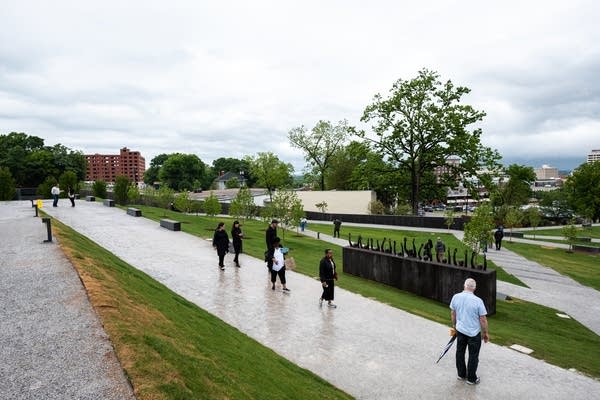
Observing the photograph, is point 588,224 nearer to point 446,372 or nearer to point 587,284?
point 587,284

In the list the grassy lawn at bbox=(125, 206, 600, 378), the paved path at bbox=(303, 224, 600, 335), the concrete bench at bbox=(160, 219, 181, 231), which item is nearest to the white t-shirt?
the grassy lawn at bbox=(125, 206, 600, 378)

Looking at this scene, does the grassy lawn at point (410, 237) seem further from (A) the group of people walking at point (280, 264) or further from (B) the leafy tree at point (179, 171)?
(B) the leafy tree at point (179, 171)

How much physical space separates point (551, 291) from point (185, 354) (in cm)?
1661

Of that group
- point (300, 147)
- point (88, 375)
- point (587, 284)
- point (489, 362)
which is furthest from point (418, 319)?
point (300, 147)

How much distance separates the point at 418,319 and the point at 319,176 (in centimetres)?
6921

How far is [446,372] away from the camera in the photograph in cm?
730

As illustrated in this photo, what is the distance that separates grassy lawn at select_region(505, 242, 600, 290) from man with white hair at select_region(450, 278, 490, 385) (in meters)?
15.0

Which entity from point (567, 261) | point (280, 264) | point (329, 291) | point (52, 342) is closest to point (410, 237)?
point (567, 261)

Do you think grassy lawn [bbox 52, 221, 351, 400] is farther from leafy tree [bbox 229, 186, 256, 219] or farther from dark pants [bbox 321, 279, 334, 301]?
leafy tree [bbox 229, 186, 256, 219]

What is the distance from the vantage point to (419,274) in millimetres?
13875

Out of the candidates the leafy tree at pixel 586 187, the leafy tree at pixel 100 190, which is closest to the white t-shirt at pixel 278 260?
the leafy tree at pixel 100 190

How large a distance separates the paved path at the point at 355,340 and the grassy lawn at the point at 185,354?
0.76m

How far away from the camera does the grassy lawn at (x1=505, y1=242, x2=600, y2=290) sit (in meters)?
19.6

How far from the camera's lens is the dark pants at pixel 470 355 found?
6781mm
